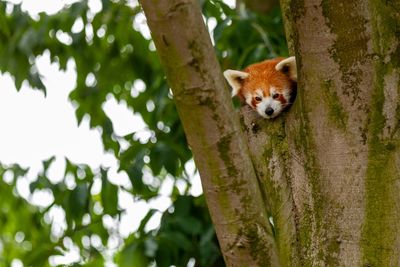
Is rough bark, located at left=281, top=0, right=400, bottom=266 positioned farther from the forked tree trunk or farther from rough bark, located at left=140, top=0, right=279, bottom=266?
rough bark, located at left=140, top=0, right=279, bottom=266

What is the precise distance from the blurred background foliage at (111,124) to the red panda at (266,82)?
101 mm

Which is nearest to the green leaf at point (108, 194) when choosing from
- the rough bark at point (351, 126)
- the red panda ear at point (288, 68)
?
the red panda ear at point (288, 68)

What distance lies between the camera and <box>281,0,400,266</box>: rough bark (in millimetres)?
2627

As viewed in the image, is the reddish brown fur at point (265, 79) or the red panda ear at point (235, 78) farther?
the red panda ear at point (235, 78)

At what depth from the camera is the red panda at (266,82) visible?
438 centimetres

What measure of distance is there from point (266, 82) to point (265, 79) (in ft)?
0.13

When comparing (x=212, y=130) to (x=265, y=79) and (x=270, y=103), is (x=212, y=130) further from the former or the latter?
(x=265, y=79)

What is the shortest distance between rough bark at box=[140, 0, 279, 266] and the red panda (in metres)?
1.79

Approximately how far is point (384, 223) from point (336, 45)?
24.2 inches

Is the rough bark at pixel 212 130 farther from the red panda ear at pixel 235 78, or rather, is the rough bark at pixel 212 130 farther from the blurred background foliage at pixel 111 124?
the red panda ear at pixel 235 78

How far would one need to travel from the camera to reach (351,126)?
105 inches

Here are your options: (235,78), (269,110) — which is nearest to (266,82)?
(235,78)

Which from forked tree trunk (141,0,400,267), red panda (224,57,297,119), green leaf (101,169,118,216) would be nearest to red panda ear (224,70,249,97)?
red panda (224,57,297,119)

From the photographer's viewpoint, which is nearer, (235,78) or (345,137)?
(345,137)
